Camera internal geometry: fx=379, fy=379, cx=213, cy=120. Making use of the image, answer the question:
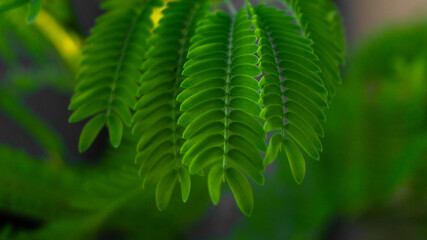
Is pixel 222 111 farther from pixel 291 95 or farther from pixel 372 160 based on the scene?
pixel 372 160

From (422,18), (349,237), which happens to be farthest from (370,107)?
(349,237)

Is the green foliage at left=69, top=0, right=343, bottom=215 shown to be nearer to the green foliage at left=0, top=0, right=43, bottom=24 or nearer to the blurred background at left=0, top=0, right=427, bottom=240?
the green foliage at left=0, top=0, right=43, bottom=24

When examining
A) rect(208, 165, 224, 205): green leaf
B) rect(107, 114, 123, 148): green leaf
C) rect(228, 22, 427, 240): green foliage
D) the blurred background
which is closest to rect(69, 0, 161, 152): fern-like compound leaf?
rect(107, 114, 123, 148): green leaf

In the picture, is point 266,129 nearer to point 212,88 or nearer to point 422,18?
point 212,88

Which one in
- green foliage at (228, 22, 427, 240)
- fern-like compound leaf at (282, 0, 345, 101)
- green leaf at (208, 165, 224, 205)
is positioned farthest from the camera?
green foliage at (228, 22, 427, 240)

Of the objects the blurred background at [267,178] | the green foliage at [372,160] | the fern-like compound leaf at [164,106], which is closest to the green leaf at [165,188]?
the fern-like compound leaf at [164,106]

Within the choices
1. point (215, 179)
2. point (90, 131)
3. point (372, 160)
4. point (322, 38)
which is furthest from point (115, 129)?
point (372, 160)
